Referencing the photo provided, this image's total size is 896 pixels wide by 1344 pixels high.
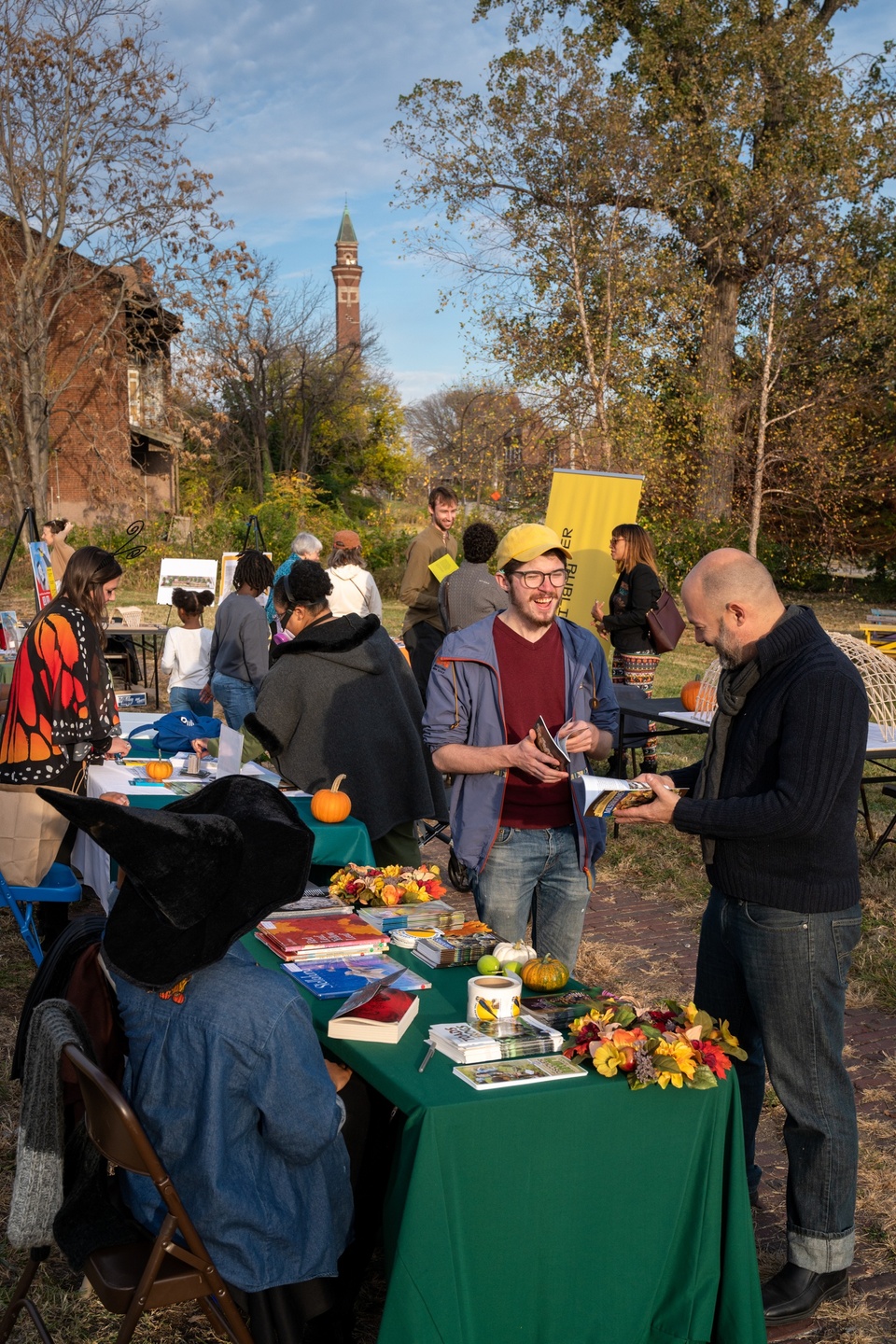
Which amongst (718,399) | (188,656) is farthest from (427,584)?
(718,399)

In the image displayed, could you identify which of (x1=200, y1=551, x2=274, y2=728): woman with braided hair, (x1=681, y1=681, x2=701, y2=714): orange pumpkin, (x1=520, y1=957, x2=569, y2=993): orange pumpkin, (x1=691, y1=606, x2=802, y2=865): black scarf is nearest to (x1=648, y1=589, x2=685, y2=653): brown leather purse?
(x1=681, y1=681, x2=701, y2=714): orange pumpkin

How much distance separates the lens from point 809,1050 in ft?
9.27

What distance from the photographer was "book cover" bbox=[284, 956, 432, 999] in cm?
282

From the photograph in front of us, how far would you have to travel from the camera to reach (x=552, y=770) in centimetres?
340

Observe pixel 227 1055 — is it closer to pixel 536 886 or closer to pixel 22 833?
pixel 536 886

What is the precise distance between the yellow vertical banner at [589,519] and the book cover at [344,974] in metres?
8.98

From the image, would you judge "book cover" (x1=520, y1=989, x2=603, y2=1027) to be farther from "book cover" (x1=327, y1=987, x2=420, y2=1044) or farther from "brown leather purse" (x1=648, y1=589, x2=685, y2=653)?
"brown leather purse" (x1=648, y1=589, x2=685, y2=653)

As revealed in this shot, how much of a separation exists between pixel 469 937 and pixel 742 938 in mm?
743

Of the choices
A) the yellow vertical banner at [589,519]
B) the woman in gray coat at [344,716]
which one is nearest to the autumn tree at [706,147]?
the yellow vertical banner at [589,519]

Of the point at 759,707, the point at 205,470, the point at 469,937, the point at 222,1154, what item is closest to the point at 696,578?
the point at 759,707

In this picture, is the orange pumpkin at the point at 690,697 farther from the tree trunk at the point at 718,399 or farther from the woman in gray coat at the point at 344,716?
the tree trunk at the point at 718,399

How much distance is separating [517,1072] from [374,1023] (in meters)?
0.36

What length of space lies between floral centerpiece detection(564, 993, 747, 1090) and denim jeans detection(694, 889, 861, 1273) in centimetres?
39

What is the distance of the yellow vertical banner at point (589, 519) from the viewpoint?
11852mm
